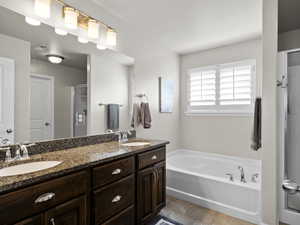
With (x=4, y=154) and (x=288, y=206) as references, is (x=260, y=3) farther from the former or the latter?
(x=4, y=154)

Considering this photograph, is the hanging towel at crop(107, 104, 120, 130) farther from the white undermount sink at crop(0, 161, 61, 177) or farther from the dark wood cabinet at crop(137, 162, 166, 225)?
the white undermount sink at crop(0, 161, 61, 177)

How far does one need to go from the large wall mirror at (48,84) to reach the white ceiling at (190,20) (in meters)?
0.64

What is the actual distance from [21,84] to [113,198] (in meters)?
1.23

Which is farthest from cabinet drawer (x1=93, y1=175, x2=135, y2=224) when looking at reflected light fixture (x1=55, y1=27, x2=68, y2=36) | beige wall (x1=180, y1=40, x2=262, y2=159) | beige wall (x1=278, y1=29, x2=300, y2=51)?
beige wall (x1=278, y1=29, x2=300, y2=51)

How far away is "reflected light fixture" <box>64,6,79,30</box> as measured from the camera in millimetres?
1729

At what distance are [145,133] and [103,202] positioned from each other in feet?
5.10

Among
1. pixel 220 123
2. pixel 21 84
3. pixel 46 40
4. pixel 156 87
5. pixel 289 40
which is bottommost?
pixel 220 123

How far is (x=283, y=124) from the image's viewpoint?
5.99 feet

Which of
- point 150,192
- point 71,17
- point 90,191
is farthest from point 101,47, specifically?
point 150,192

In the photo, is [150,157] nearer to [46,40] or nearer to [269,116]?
[269,116]

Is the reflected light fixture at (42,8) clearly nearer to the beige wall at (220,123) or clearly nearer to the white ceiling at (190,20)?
the white ceiling at (190,20)

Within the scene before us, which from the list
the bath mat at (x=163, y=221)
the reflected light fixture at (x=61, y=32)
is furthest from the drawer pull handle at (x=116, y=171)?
the reflected light fixture at (x=61, y=32)

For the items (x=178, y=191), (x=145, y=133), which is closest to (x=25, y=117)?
(x=145, y=133)

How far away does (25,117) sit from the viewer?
4.95 ft
